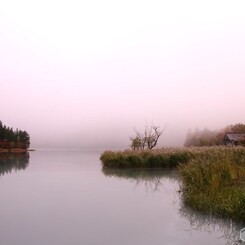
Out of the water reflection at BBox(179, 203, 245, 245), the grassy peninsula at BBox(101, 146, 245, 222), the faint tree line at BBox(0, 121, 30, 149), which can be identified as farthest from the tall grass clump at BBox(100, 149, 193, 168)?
the faint tree line at BBox(0, 121, 30, 149)

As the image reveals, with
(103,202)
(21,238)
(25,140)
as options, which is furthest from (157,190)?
(25,140)

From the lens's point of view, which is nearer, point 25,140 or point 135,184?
point 135,184

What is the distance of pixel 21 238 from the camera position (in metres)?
4.96

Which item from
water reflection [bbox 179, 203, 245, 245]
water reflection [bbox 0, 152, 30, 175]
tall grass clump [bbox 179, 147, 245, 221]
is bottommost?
water reflection [bbox 179, 203, 245, 245]

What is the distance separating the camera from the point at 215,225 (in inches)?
225

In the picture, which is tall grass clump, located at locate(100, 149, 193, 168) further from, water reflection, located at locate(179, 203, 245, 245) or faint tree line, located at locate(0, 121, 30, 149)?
faint tree line, located at locate(0, 121, 30, 149)

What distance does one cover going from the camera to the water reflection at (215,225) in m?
5.03

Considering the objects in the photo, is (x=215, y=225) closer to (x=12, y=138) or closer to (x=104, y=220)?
(x=104, y=220)

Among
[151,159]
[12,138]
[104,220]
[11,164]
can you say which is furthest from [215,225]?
[12,138]

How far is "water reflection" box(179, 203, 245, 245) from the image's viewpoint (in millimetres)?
5025

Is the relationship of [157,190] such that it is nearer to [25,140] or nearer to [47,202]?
[47,202]

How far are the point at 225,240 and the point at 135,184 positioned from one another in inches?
266

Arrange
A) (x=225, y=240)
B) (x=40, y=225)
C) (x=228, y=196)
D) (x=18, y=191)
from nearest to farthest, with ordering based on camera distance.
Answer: (x=225, y=240)
(x=40, y=225)
(x=228, y=196)
(x=18, y=191)

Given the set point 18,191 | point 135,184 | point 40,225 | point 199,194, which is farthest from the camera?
point 135,184
